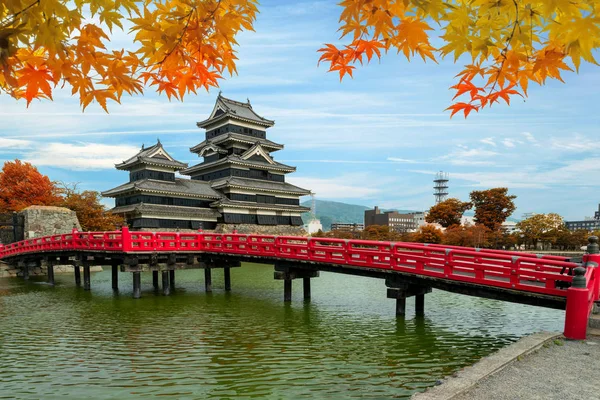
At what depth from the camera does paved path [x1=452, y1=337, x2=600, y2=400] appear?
534cm

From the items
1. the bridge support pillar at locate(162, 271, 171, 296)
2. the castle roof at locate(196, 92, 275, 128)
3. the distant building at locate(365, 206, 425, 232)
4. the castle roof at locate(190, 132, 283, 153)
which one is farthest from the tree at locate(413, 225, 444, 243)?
the distant building at locate(365, 206, 425, 232)

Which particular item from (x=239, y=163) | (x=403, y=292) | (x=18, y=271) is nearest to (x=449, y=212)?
(x=239, y=163)

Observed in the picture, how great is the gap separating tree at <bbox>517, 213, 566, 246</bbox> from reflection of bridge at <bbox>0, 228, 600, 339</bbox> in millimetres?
42983

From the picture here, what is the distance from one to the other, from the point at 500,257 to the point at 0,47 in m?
11.4

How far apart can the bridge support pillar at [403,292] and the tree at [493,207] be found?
155 ft

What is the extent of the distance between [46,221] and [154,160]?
12234mm

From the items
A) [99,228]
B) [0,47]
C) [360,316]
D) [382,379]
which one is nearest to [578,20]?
[0,47]

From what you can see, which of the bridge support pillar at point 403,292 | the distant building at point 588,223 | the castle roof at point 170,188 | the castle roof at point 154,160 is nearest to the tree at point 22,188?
the castle roof at point 170,188

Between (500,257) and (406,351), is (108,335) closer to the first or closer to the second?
(406,351)

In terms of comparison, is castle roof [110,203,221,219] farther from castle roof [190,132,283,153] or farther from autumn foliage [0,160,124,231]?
castle roof [190,132,283,153]

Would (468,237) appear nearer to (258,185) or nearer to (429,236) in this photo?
(429,236)

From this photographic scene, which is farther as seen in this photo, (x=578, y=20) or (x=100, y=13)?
(x=100, y=13)

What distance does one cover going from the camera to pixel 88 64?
3199mm

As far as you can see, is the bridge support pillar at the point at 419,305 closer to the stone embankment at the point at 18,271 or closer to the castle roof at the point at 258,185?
the stone embankment at the point at 18,271
